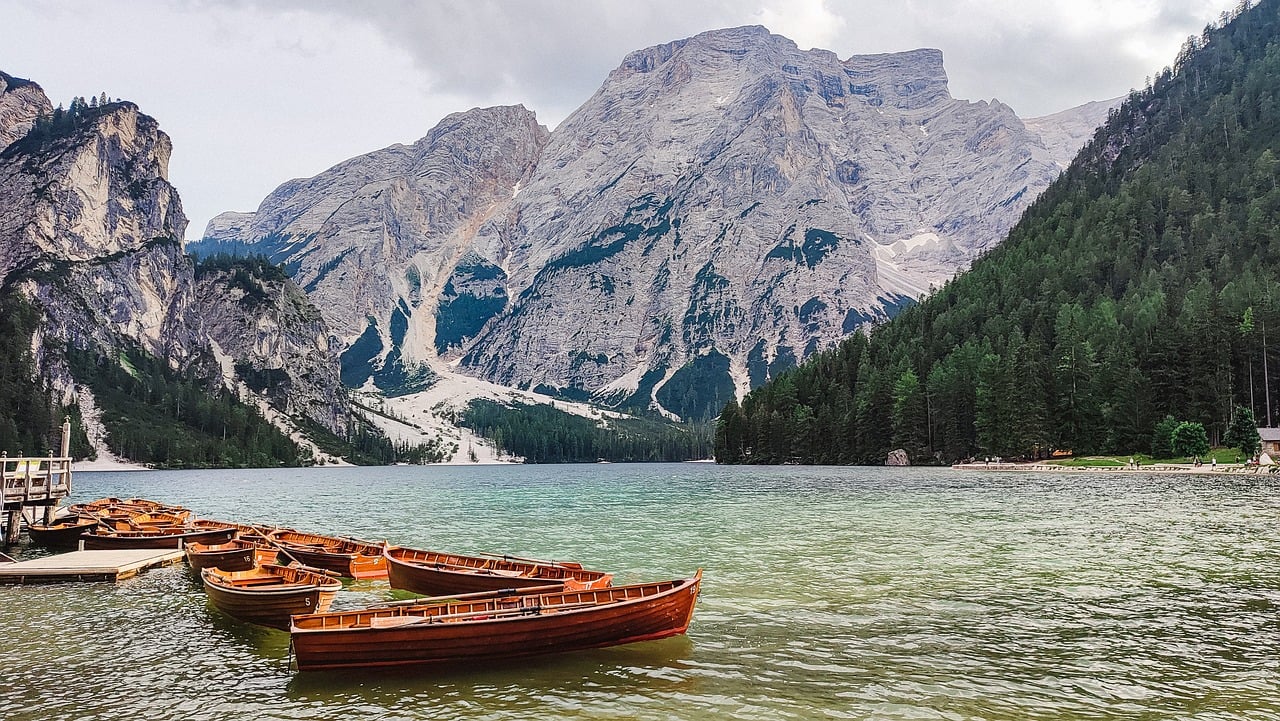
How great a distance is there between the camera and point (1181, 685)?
20.5m

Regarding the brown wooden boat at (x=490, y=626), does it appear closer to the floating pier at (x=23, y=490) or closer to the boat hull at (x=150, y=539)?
the boat hull at (x=150, y=539)

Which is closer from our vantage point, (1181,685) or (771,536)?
(1181,685)

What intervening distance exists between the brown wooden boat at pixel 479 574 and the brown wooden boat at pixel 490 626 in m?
2.90

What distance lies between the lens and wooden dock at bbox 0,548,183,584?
4112cm

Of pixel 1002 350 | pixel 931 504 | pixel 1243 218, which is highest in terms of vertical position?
pixel 1243 218

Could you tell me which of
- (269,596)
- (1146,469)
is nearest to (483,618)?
(269,596)

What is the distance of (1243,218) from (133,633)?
740ft

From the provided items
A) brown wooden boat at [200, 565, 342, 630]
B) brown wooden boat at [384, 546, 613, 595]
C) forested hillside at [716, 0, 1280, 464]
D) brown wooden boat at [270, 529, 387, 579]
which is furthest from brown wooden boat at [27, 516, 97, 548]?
forested hillside at [716, 0, 1280, 464]

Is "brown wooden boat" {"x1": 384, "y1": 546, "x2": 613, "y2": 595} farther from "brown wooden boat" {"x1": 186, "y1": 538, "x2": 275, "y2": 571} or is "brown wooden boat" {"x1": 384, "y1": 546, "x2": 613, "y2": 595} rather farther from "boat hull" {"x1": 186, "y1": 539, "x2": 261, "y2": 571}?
"boat hull" {"x1": 186, "y1": 539, "x2": 261, "y2": 571}

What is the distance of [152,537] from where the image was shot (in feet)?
170

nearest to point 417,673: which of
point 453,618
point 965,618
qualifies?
point 453,618

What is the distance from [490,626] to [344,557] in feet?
69.3

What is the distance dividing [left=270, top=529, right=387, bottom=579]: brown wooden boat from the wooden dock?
7686mm

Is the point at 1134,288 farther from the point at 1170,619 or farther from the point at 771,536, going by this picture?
the point at 1170,619
